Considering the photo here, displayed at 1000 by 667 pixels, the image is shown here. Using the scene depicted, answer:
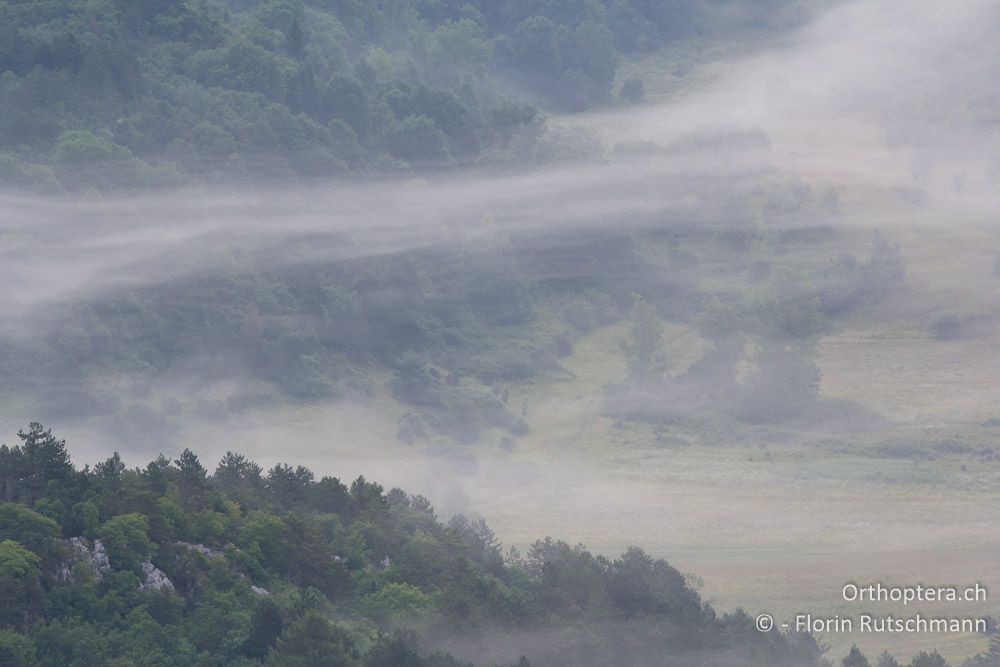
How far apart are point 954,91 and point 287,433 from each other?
2915 centimetres

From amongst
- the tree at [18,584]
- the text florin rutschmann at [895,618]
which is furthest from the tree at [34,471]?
the text florin rutschmann at [895,618]

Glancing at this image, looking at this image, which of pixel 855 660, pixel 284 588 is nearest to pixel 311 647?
pixel 284 588

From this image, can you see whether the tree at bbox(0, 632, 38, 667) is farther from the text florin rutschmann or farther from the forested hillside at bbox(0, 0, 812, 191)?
the forested hillside at bbox(0, 0, 812, 191)

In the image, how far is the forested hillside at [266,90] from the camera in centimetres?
5369

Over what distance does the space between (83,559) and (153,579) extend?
0.90 metres

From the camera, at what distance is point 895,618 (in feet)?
107

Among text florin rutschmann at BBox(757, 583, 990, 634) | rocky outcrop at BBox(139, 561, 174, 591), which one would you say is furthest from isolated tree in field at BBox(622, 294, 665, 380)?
rocky outcrop at BBox(139, 561, 174, 591)

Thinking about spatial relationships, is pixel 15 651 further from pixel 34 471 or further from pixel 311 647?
pixel 34 471

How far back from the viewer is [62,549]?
25328 millimetres

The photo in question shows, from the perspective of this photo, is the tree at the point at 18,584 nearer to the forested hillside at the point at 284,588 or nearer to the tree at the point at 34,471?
the forested hillside at the point at 284,588

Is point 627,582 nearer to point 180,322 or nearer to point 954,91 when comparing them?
point 180,322

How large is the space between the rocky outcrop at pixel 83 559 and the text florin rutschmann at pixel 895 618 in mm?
8726

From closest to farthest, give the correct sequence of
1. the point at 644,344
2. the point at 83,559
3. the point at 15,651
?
the point at 15,651 < the point at 83,559 < the point at 644,344

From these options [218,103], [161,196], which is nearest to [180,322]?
[161,196]
